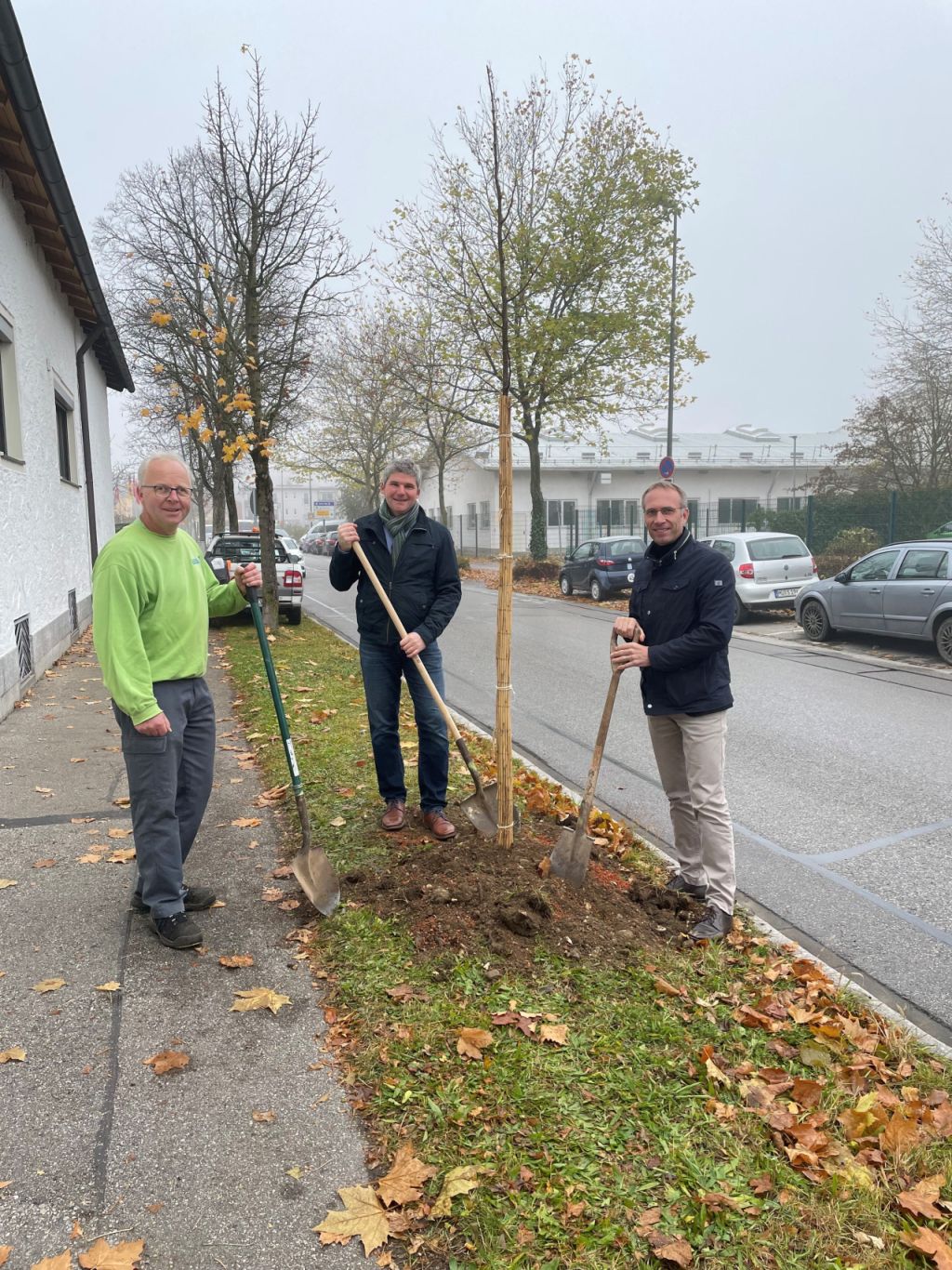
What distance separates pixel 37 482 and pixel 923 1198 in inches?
412

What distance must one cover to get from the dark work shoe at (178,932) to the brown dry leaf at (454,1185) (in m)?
1.62

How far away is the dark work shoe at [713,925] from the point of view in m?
3.72

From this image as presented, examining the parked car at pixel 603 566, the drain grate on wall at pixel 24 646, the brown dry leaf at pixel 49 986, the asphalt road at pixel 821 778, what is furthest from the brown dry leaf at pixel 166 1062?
the parked car at pixel 603 566

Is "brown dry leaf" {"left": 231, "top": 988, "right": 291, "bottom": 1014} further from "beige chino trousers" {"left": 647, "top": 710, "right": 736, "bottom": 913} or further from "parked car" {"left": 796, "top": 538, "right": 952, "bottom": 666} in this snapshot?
"parked car" {"left": 796, "top": 538, "right": 952, "bottom": 666}

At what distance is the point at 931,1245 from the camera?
2.13m

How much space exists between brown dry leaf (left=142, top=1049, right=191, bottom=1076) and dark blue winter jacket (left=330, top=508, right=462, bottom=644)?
2217 millimetres

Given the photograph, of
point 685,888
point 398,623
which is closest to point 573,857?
point 685,888

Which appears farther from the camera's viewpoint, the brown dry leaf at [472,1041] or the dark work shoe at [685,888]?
the dark work shoe at [685,888]

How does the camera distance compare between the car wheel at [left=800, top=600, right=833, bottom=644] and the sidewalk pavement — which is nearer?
the sidewalk pavement

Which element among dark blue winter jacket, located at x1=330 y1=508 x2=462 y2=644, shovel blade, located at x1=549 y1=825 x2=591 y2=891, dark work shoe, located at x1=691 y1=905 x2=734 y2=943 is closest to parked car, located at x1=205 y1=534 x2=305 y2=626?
dark blue winter jacket, located at x1=330 y1=508 x2=462 y2=644

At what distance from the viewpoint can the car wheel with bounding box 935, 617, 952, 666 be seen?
37.1 ft

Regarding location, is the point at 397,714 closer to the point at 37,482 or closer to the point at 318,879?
the point at 318,879

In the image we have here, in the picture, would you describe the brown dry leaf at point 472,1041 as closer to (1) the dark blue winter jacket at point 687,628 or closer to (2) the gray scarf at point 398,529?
(1) the dark blue winter jacket at point 687,628

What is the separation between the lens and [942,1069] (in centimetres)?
289
